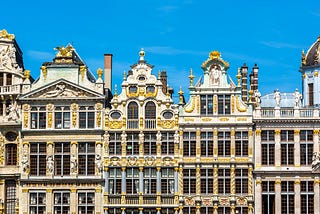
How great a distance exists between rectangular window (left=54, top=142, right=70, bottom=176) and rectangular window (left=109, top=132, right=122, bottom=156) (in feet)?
9.00

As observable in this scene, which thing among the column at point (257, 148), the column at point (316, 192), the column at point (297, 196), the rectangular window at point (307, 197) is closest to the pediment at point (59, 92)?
the column at point (257, 148)

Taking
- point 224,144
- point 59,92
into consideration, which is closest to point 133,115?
point 59,92

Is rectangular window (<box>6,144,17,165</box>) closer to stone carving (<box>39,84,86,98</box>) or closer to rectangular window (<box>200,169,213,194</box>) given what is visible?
stone carving (<box>39,84,86,98</box>)

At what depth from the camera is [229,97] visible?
6469 cm

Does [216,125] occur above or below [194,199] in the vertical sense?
above

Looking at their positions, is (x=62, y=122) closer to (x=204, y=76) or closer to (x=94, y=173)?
(x=94, y=173)

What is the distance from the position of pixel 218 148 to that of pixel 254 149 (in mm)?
2234

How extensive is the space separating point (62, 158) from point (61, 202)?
109 inches

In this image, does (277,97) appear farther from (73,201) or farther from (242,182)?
(73,201)

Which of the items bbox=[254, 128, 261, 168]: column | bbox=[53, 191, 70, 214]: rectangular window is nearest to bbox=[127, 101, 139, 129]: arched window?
bbox=[53, 191, 70, 214]: rectangular window

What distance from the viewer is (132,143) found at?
64.8 m

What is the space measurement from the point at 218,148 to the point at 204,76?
4.67m

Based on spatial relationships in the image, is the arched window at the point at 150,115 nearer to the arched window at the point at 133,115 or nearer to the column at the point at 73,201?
the arched window at the point at 133,115

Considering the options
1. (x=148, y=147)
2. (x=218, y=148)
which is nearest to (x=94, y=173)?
(x=148, y=147)
